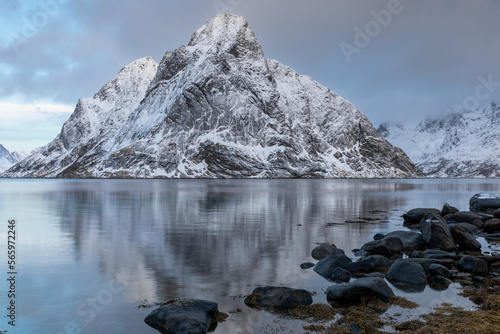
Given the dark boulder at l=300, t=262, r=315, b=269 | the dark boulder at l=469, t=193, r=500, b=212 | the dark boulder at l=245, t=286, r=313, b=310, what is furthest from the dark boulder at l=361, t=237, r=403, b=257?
the dark boulder at l=469, t=193, r=500, b=212

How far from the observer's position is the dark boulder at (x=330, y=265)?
22.3 m

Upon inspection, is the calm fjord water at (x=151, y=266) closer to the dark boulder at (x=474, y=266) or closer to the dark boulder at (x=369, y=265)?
the dark boulder at (x=369, y=265)

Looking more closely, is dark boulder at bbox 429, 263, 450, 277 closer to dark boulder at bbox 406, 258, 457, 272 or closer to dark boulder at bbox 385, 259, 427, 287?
dark boulder at bbox 406, 258, 457, 272

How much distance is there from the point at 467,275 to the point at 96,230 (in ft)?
108

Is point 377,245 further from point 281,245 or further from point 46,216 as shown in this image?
point 46,216

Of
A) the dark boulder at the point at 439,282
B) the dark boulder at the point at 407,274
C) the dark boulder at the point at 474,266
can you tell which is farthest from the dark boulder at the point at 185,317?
the dark boulder at the point at 474,266

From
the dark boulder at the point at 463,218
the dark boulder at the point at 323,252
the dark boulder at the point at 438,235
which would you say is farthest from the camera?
the dark boulder at the point at 463,218

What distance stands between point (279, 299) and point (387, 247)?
13.8 meters

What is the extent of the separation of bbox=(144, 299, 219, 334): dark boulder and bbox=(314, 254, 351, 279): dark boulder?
8676mm

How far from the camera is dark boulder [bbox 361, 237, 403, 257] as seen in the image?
90.8 feet

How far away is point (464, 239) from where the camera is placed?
29.3 m

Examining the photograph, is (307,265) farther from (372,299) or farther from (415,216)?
(415,216)

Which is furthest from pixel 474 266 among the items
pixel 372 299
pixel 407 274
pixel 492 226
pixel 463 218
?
pixel 463 218

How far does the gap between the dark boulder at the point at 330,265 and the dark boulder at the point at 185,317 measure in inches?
342
